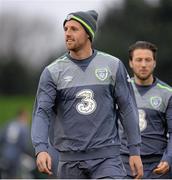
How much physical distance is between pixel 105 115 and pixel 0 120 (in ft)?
110

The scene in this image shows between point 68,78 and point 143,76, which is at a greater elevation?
point 68,78

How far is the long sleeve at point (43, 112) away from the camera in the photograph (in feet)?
29.7

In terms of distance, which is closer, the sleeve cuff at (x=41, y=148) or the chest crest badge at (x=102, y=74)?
the sleeve cuff at (x=41, y=148)

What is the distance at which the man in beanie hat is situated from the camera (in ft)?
30.7

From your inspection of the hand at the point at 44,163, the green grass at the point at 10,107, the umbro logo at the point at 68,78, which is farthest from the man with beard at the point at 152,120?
the green grass at the point at 10,107

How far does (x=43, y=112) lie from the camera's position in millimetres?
9234

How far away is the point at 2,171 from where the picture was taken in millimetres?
23844

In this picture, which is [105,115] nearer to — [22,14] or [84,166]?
[84,166]

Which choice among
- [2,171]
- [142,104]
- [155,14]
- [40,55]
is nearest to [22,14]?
[40,55]

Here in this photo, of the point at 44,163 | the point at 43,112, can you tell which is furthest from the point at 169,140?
the point at 44,163

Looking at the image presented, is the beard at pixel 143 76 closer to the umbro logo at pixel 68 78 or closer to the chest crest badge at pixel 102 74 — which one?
the chest crest badge at pixel 102 74

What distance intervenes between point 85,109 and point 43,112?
0.47 m

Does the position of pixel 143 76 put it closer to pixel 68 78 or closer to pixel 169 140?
pixel 169 140

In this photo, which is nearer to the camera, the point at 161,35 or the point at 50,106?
the point at 50,106
